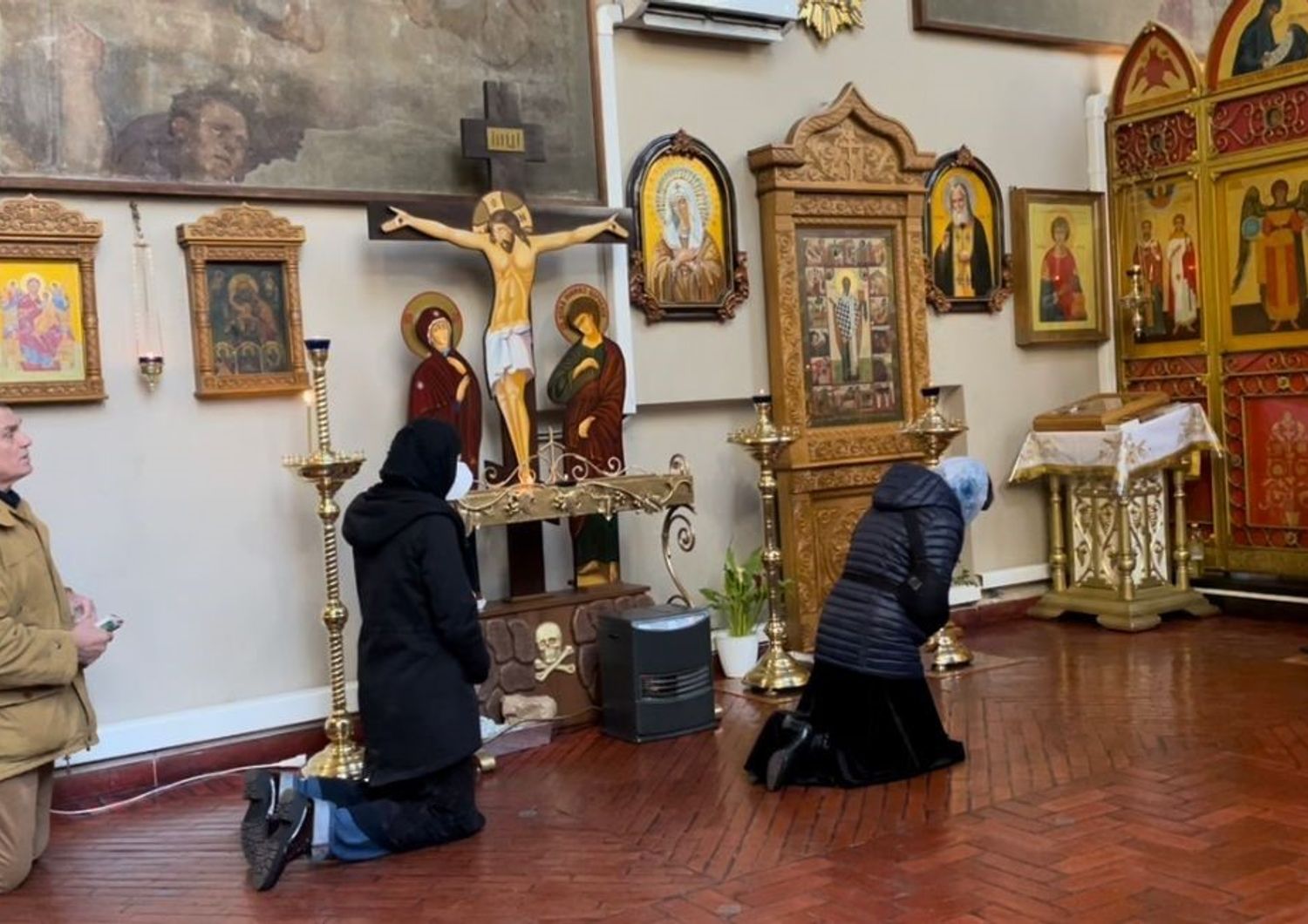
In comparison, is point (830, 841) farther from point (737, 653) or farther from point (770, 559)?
point (737, 653)

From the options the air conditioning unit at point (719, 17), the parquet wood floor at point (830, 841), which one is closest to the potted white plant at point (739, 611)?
the parquet wood floor at point (830, 841)

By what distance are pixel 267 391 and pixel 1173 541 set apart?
5518 millimetres

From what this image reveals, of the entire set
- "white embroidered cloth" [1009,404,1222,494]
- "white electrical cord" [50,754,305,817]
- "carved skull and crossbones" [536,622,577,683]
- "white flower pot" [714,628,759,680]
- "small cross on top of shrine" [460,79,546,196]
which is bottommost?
"white electrical cord" [50,754,305,817]

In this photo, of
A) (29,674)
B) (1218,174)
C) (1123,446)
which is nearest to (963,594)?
(1123,446)

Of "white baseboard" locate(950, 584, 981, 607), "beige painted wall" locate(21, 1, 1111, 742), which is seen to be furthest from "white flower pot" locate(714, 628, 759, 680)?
"white baseboard" locate(950, 584, 981, 607)

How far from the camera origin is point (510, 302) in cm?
632

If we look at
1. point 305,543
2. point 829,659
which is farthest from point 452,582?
point 305,543

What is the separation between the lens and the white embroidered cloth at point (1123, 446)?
7.91 m

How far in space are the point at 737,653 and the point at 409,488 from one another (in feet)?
9.59

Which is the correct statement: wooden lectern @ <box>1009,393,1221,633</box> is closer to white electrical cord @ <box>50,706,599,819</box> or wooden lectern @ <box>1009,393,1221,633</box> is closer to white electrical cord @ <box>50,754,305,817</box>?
white electrical cord @ <box>50,706,599,819</box>

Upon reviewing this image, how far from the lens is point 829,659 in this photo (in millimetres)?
5105

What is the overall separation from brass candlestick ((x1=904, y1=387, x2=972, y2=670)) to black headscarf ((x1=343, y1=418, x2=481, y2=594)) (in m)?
3.25

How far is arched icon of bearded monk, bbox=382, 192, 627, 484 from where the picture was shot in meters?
6.28

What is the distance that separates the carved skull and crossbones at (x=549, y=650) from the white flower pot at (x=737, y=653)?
1.20m
